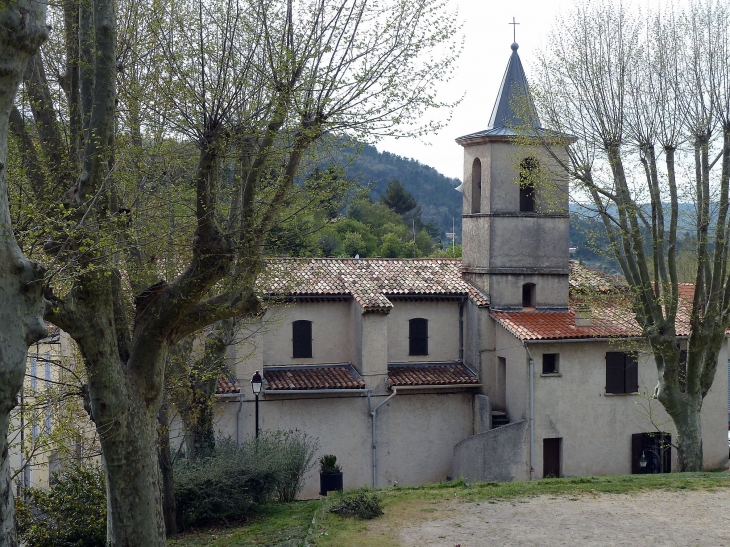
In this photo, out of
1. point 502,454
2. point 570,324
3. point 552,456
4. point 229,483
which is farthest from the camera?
point 570,324

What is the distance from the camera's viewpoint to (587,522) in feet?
41.5

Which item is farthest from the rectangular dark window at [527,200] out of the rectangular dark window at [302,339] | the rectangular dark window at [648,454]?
the rectangular dark window at [302,339]

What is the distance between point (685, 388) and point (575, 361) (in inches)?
213

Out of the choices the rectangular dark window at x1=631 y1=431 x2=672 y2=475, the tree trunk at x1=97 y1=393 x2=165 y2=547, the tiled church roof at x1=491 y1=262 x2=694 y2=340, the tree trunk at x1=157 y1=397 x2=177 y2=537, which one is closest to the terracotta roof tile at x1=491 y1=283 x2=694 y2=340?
the tiled church roof at x1=491 y1=262 x2=694 y2=340

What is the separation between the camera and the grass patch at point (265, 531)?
12531mm

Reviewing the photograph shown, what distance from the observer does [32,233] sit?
26.2ft

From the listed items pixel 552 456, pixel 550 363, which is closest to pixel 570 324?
pixel 550 363

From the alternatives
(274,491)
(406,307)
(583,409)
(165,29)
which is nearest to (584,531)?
(274,491)

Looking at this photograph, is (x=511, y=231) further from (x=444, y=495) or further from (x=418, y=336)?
(x=444, y=495)

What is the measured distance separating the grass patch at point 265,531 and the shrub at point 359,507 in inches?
21.3

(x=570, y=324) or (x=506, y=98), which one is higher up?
(x=506, y=98)

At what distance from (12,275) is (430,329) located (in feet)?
70.4

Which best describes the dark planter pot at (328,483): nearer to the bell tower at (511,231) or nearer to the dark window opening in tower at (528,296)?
the bell tower at (511,231)

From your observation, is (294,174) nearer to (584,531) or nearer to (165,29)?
(165,29)
